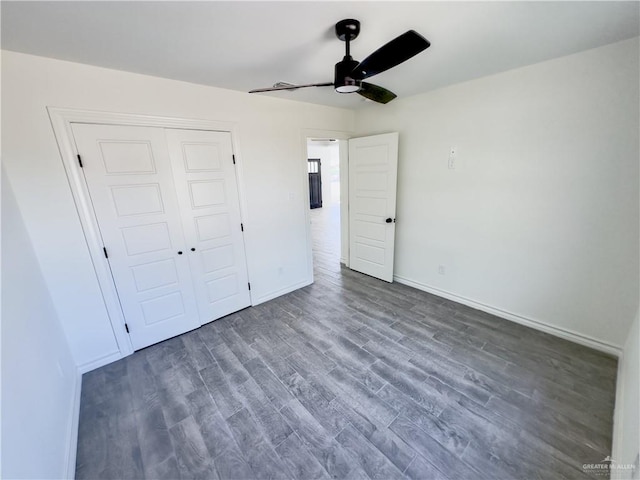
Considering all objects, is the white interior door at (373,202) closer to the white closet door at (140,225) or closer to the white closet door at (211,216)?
the white closet door at (211,216)

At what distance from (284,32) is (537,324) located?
3.37 meters

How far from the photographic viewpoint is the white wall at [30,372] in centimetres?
109

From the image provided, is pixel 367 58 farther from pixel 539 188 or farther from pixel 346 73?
pixel 539 188

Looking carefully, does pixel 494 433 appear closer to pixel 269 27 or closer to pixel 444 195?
pixel 444 195

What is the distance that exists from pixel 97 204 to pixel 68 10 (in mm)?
1306

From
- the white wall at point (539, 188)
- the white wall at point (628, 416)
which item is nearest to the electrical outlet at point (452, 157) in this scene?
the white wall at point (539, 188)

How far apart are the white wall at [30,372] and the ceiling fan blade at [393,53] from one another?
88.2 inches

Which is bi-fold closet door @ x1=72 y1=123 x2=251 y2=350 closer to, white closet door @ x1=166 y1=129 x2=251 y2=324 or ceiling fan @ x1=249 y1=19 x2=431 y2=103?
white closet door @ x1=166 y1=129 x2=251 y2=324

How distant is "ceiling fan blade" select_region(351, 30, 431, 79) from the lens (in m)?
1.21

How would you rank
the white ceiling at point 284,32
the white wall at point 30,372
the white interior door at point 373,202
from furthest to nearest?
the white interior door at point 373,202
the white ceiling at point 284,32
the white wall at point 30,372

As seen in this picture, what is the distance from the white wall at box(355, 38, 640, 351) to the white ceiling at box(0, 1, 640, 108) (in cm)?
33

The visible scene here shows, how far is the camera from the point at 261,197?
3.03 meters

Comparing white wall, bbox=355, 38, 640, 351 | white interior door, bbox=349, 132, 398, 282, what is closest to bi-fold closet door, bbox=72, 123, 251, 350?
white interior door, bbox=349, 132, 398, 282

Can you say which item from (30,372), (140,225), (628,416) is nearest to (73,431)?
(30,372)
